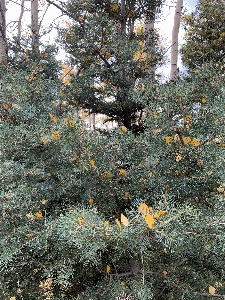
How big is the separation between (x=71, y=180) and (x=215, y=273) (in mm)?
1206

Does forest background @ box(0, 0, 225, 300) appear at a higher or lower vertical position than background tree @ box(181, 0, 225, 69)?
lower

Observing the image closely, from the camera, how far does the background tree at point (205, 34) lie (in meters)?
3.71

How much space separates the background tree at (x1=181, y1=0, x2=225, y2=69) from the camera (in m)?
3.71

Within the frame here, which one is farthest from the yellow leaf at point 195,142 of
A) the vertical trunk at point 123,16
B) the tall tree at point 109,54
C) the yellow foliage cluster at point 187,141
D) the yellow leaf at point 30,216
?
the vertical trunk at point 123,16

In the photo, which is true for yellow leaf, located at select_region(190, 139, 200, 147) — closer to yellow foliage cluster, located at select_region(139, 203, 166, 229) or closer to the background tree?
yellow foliage cluster, located at select_region(139, 203, 166, 229)

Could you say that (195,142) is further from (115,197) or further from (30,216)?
(30,216)

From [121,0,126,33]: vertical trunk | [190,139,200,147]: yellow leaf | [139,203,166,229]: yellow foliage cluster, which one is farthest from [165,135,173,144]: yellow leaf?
[121,0,126,33]: vertical trunk

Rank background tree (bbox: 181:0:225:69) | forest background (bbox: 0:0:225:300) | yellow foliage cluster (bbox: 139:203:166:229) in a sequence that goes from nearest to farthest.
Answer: yellow foliage cluster (bbox: 139:203:166:229) < forest background (bbox: 0:0:225:300) < background tree (bbox: 181:0:225:69)

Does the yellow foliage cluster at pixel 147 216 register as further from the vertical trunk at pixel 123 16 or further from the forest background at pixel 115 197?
the vertical trunk at pixel 123 16

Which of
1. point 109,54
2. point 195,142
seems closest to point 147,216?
point 195,142

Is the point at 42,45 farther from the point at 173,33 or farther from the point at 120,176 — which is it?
the point at 120,176

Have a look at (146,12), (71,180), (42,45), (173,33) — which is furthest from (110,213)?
(173,33)

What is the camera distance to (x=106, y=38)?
7.04ft

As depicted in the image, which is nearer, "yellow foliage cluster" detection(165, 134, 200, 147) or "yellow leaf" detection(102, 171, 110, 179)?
"yellow foliage cluster" detection(165, 134, 200, 147)
